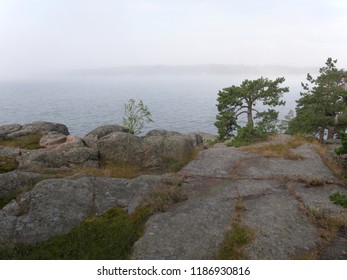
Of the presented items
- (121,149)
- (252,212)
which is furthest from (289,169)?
(121,149)

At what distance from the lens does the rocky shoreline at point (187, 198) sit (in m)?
10.5

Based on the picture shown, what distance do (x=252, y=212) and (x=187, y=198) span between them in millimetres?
3241

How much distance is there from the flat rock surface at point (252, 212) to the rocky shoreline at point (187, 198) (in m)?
0.04

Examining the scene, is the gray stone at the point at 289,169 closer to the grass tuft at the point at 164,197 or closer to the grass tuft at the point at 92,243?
the grass tuft at the point at 164,197

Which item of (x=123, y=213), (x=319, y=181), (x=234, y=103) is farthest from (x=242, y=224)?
(x=234, y=103)

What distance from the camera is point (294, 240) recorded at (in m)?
10.7

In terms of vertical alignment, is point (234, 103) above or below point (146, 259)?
above

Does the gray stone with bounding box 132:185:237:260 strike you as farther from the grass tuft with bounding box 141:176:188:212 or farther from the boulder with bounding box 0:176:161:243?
the boulder with bounding box 0:176:161:243

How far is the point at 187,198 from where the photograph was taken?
1414 centimetres

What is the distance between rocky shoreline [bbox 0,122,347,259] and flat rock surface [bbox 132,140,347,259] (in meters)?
0.04

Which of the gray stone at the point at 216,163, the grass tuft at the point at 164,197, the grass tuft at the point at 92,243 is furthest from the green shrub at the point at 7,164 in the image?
the gray stone at the point at 216,163

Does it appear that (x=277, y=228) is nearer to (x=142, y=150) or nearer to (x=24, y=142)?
(x=142, y=150)

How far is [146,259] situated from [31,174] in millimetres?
9922
